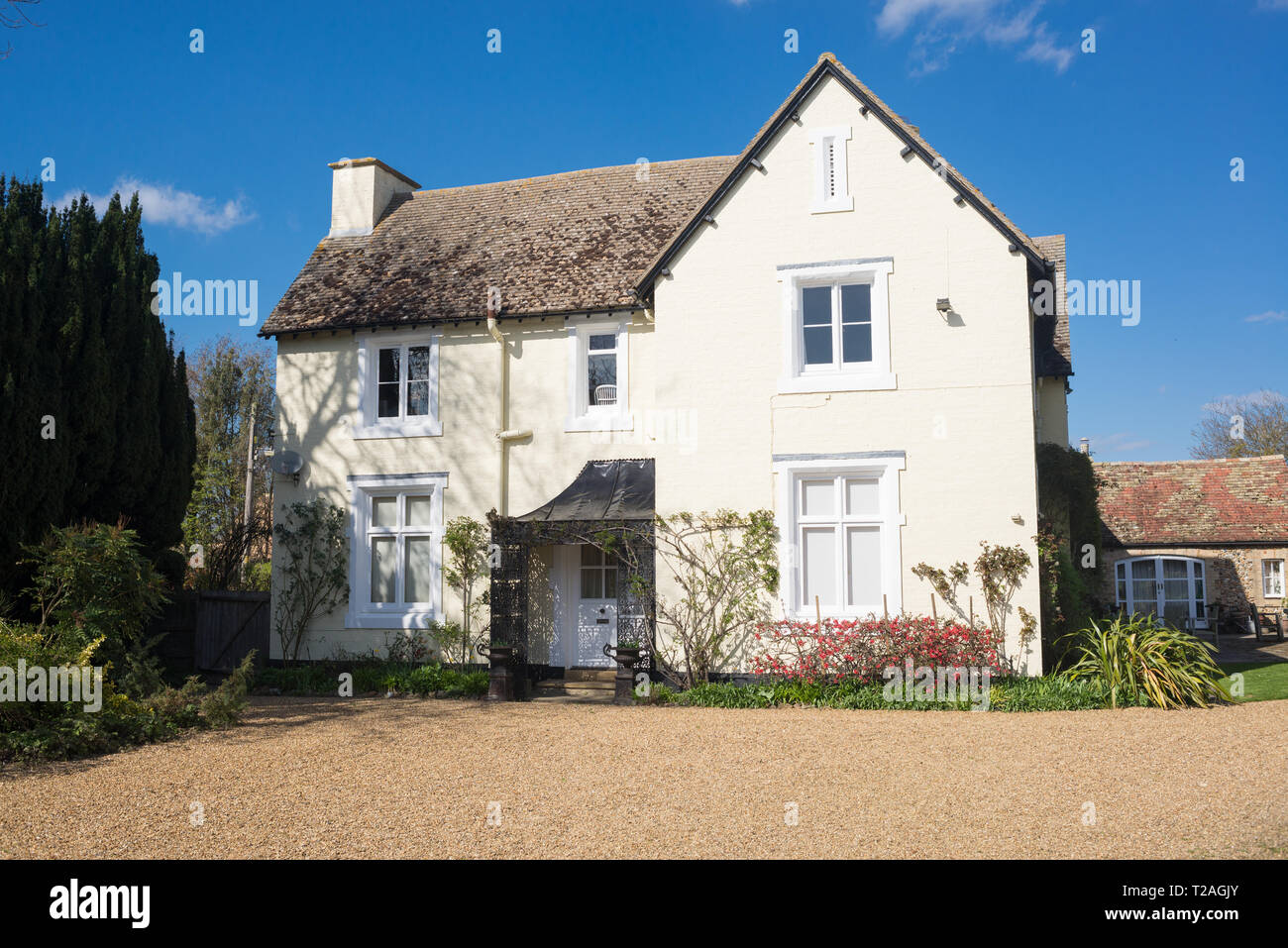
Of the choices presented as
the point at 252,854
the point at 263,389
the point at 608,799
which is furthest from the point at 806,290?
the point at 263,389

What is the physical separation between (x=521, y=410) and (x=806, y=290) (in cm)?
495

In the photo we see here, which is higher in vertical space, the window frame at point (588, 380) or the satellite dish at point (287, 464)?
the window frame at point (588, 380)

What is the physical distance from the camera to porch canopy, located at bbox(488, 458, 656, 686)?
1342cm

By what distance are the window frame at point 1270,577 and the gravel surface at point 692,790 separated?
16.2 m

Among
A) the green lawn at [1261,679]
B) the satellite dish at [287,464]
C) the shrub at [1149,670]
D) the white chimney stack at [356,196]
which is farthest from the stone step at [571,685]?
the white chimney stack at [356,196]

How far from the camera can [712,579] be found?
13.1 metres

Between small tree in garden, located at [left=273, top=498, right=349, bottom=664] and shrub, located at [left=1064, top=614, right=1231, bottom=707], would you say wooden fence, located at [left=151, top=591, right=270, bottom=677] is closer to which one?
small tree in garden, located at [left=273, top=498, right=349, bottom=664]

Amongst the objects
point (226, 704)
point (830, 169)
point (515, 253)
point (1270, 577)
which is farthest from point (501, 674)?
point (1270, 577)

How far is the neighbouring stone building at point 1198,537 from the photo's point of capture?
24875mm

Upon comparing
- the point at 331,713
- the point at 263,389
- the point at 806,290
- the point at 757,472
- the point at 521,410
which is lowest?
the point at 331,713

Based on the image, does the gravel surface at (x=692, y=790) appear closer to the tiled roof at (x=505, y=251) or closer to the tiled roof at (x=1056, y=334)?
the tiled roof at (x=1056, y=334)

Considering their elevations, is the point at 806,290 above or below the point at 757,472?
above

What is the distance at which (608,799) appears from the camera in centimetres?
728
